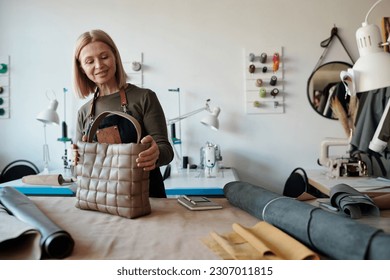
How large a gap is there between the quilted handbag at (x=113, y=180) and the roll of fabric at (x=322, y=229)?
0.88 ft

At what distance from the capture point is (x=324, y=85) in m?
2.71

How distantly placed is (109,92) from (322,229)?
89 centimetres

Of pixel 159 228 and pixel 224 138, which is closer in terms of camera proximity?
pixel 159 228

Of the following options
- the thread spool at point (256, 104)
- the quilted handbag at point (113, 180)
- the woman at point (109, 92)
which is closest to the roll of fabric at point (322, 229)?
the quilted handbag at point (113, 180)

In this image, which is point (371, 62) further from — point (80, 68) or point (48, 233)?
point (80, 68)

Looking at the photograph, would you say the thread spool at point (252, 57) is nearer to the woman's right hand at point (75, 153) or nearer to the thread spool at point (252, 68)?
the thread spool at point (252, 68)

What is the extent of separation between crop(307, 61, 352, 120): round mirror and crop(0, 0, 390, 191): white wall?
0.05 metres

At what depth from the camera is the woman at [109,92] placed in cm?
108

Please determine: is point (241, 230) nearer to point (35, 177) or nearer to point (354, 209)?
point (354, 209)

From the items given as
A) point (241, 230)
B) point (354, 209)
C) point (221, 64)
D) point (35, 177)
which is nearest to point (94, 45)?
point (241, 230)

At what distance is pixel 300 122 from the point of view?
2.73m

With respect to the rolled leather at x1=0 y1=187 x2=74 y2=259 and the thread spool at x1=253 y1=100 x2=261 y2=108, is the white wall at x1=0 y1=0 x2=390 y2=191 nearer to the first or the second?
the thread spool at x1=253 y1=100 x2=261 y2=108

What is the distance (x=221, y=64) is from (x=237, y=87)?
9.3 inches

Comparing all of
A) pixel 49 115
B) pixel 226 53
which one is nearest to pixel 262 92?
pixel 226 53
